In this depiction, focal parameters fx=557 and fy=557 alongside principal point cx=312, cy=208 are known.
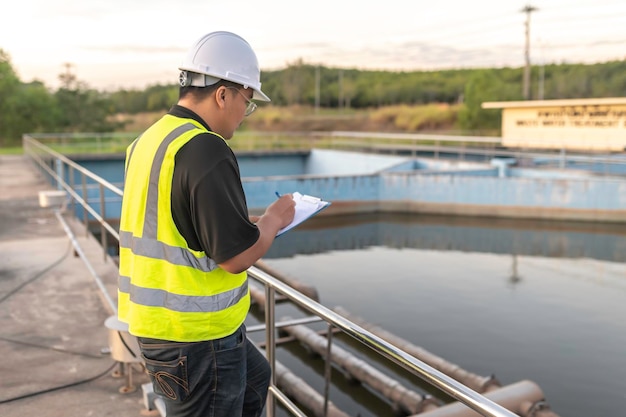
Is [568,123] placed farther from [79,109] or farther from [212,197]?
[79,109]

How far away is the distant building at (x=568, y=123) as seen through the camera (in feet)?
65.5

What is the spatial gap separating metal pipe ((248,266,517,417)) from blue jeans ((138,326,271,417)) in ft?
1.02

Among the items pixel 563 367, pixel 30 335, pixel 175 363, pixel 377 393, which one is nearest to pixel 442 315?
pixel 563 367

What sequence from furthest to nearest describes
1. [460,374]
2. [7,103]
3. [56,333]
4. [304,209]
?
[7,103]
[460,374]
[56,333]
[304,209]

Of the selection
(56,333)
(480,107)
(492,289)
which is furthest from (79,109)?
(56,333)

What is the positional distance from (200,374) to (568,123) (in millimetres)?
22725

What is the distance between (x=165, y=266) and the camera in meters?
1.55

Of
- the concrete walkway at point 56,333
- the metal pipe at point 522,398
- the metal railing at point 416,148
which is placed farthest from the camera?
the metal railing at point 416,148

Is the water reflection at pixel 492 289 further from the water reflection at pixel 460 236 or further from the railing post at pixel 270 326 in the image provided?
the railing post at pixel 270 326

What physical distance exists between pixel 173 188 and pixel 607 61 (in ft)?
241

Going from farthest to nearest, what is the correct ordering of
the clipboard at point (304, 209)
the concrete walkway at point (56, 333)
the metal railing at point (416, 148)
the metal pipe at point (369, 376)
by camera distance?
the metal railing at point (416, 148) → the metal pipe at point (369, 376) → the concrete walkway at point (56, 333) → the clipboard at point (304, 209)

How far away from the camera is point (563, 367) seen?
306 inches

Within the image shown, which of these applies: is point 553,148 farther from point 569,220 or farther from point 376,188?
point 376,188

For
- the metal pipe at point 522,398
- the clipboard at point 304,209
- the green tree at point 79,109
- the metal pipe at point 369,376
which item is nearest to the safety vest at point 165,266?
the clipboard at point 304,209
